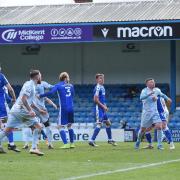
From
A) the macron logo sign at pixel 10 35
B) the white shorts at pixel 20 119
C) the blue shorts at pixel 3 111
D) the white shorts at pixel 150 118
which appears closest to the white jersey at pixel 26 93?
the white shorts at pixel 20 119

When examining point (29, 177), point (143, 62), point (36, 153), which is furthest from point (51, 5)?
point (29, 177)

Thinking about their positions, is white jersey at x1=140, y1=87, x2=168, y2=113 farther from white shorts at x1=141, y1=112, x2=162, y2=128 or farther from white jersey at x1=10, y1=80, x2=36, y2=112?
white jersey at x1=10, y1=80, x2=36, y2=112

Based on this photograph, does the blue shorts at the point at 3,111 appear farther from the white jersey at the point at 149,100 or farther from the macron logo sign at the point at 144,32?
the macron logo sign at the point at 144,32

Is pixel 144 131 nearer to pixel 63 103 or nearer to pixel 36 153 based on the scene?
pixel 63 103

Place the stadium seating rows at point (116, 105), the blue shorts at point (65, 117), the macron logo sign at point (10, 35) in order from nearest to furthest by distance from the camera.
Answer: the blue shorts at point (65, 117), the macron logo sign at point (10, 35), the stadium seating rows at point (116, 105)

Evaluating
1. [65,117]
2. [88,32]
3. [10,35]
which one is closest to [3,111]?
[65,117]

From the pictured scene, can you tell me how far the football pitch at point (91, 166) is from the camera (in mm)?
11906

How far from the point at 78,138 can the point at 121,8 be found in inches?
382

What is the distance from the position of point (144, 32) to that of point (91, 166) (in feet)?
57.2

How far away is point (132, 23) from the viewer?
30719 millimetres

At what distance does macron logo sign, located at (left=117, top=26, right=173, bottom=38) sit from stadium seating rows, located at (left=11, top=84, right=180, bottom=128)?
13.4 ft

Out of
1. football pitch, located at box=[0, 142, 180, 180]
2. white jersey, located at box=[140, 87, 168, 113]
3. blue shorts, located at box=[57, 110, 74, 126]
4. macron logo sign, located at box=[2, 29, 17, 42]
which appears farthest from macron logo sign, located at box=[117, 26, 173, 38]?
football pitch, located at box=[0, 142, 180, 180]

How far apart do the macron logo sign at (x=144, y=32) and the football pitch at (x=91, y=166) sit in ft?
43.1

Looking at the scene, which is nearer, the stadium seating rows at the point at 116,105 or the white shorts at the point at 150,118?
the white shorts at the point at 150,118
